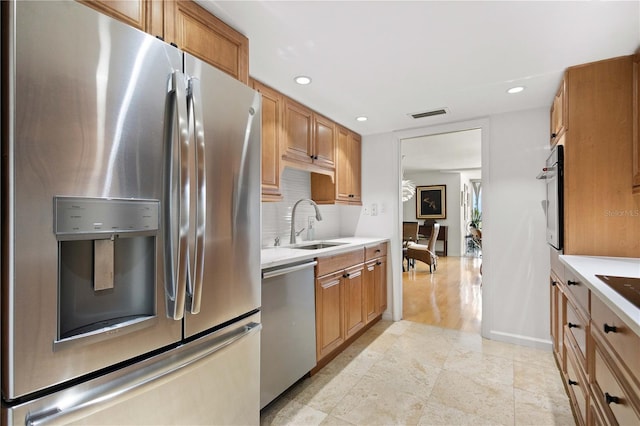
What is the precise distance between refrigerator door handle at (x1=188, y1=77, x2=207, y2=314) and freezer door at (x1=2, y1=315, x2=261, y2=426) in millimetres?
207

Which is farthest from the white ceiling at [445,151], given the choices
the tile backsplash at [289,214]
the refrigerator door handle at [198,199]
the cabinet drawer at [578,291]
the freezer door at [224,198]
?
the refrigerator door handle at [198,199]

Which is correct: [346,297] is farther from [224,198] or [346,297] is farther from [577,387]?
[224,198]

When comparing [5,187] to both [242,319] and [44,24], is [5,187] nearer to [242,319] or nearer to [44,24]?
[44,24]

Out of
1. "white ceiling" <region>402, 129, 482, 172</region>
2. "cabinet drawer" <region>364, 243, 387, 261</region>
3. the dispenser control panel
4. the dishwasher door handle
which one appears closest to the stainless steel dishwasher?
the dishwasher door handle

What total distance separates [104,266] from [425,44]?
74.3 inches

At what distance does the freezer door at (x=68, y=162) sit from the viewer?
0.79m

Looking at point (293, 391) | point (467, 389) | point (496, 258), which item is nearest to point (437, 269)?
point (496, 258)

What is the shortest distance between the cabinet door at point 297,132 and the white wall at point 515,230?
1.59 m

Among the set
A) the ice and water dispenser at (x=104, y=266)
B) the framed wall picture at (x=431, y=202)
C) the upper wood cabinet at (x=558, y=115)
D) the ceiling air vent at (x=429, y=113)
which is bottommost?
the ice and water dispenser at (x=104, y=266)

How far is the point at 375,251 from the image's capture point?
3.34 m

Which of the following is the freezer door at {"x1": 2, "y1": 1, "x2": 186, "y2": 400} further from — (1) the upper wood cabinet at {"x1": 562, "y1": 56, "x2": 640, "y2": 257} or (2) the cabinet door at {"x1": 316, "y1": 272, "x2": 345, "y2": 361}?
(1) the upper wood cabinet at {"x1": 562, "y1": 56, "x2": 640, "y2": 257}

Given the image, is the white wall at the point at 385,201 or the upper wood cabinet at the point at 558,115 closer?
the upper wood cabinet at the point at 558,115

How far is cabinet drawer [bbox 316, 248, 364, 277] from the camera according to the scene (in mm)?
2385

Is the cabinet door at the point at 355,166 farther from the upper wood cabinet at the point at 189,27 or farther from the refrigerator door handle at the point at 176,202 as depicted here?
the refrigerator door handle at the point at 176,202
